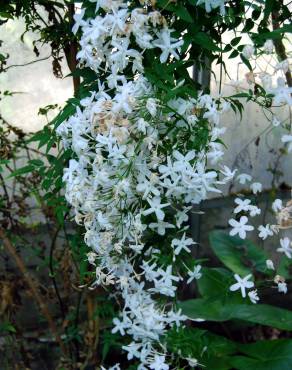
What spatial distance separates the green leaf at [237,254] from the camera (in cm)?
279

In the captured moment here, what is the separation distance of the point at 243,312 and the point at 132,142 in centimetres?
121

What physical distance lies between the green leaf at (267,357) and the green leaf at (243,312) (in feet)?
0.26

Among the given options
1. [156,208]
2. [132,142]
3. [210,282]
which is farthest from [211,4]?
[210,282]

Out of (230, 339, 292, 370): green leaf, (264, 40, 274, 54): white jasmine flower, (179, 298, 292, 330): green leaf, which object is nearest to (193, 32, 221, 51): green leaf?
(264, 40, 274, 54): white jasmine flower

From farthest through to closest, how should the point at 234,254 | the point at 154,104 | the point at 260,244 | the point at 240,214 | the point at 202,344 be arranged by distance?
the point at 260,244 → the point at 234,254 → the point at 202,344 → the point at 240,214 → the point at 154,104

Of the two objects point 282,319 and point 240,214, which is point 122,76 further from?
point 282,319

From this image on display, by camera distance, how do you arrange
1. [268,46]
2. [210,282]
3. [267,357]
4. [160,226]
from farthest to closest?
[210,282]
[267,357]
[160,226]
[268,46]

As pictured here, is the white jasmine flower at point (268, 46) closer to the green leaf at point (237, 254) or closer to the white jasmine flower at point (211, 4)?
the white jasmine flower at point (211, 4)

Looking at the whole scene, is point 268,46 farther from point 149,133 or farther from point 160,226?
point 160,226

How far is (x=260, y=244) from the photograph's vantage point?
11.3ft

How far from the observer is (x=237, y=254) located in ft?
9.36

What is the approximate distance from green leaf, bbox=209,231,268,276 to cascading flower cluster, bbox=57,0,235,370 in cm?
116

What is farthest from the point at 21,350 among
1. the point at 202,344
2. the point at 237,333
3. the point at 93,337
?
the point at 237,333

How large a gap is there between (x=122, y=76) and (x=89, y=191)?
281 millimetres
